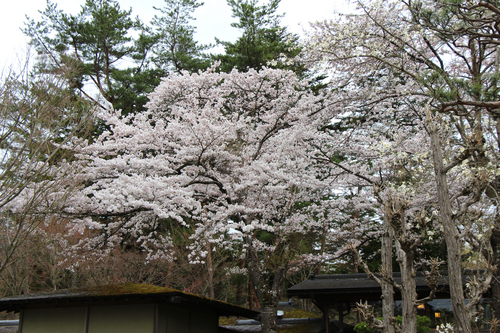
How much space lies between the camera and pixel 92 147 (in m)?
8.66

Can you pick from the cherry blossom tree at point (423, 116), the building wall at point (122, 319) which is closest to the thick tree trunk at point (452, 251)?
the cherry blossom tree at point (423, 116)

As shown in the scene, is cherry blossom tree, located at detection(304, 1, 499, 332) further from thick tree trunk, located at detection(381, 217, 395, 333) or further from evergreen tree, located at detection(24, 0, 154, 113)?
evergreen tree, located at detection(24, 0, 154, 113)

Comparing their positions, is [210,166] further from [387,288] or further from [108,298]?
[387,288]

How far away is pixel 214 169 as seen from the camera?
898 centimetres

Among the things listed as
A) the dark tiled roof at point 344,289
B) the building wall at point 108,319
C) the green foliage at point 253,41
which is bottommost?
the building wall at point 108,319

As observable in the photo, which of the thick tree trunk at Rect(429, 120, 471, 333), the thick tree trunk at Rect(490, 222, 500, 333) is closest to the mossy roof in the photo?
the thick tree trunk at Rect(429, 120, 471, 333)

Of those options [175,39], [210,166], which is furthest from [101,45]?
[210,166]

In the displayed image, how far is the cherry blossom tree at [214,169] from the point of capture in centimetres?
773

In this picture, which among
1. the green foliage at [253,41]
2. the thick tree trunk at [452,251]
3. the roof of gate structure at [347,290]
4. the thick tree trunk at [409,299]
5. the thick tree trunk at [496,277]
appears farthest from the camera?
the green foliage at [253,41]

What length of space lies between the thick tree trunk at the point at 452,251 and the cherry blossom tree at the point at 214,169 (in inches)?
134

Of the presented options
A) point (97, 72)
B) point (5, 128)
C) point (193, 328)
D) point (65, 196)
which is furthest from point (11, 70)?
point (97, 72)

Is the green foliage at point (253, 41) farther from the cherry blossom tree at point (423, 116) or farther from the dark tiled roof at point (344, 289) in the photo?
the dark tiled roof at point (344, 289)

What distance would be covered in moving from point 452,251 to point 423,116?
16.1 ft

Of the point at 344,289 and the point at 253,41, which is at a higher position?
the point at 253,41
